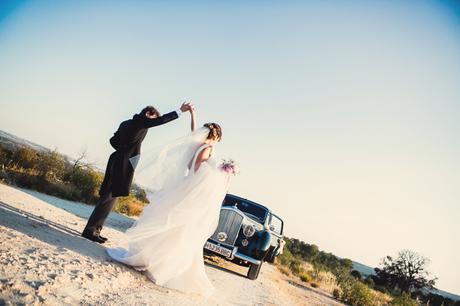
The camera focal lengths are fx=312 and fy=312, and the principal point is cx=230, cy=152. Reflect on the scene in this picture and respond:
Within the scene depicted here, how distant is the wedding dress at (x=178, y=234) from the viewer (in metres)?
4.22

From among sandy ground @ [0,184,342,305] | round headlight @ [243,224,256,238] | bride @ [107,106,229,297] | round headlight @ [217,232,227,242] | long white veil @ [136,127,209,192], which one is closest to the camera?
sandy ground @ [0,184,342,305]

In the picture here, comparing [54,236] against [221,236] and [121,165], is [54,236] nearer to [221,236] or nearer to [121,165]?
[121,165]

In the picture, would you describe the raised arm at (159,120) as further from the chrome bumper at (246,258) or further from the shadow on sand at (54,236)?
the chrome bumper at (246,258)

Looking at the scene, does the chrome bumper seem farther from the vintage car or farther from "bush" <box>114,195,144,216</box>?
"bush" <box>114,195,144,216</box>

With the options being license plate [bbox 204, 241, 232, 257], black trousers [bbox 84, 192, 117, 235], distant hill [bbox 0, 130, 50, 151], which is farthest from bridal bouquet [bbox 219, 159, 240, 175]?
distant hill [bbox 0, 130, 50, 151]

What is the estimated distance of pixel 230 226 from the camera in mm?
7777

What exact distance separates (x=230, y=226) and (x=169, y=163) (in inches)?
139

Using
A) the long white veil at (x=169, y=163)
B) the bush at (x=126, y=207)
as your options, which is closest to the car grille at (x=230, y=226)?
the long white veil at (x=169, y=163)

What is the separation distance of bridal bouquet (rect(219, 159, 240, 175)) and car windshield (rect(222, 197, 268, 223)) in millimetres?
4364

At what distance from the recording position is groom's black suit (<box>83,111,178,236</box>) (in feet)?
16.7

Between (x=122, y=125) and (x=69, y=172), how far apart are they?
9.43 metres

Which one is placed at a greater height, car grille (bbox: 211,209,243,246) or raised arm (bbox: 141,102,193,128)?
raised arm (bbox: 141,102,193,128)

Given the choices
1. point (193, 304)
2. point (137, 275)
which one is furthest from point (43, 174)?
point (193, 304)

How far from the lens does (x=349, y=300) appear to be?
11938mm
